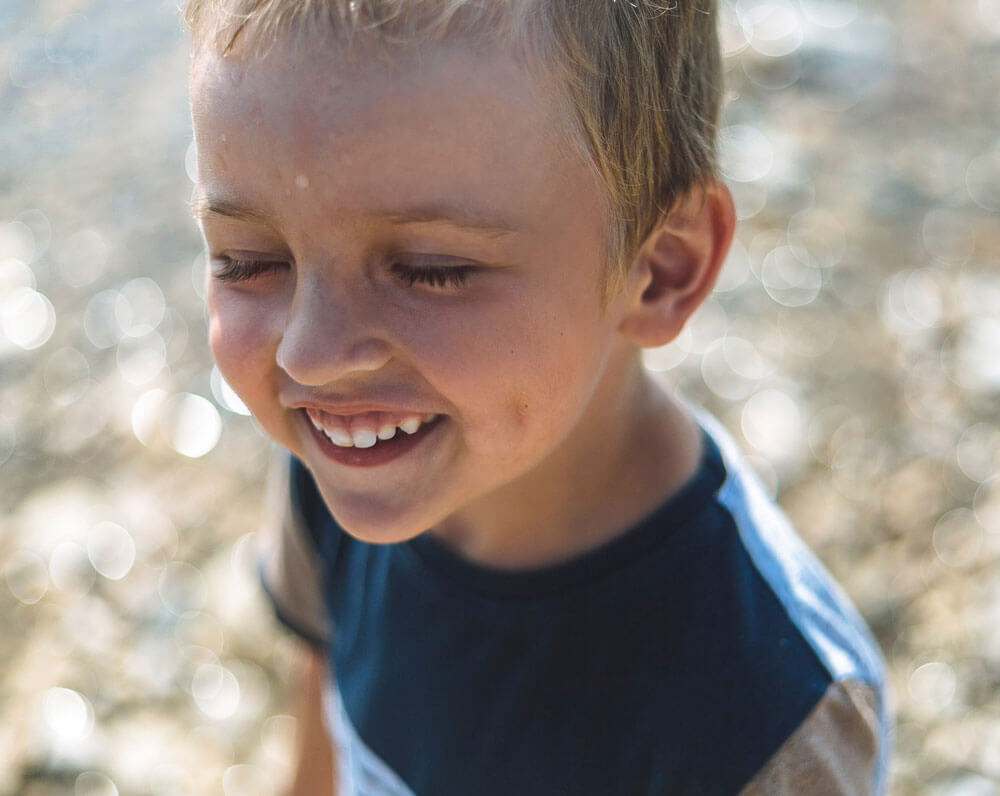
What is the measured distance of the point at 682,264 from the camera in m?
1.35

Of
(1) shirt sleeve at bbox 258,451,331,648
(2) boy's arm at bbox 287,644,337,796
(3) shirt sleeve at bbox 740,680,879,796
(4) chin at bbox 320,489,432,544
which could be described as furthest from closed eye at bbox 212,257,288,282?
(2) boy's arm at bbox 287,644,337,796

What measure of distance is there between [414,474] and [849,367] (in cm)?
228

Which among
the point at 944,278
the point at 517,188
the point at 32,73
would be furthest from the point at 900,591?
the point at 32,73

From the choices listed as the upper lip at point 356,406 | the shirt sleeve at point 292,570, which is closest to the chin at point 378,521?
the upper lip at point 356,406

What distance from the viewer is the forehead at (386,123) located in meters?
1.03

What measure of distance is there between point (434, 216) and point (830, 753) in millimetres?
668

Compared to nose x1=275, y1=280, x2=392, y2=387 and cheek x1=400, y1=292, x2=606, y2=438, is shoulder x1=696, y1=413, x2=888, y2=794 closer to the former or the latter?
cheek x1=400, y1=292, x2=606, y2=438

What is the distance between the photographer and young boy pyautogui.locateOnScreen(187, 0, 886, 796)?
→ 105 centimetres

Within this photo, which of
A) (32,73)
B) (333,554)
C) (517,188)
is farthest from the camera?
(32,73)

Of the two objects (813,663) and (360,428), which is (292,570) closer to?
(360,428)

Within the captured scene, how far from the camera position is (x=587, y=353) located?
4.00 ft

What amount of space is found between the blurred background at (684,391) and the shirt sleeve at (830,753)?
4.19ft

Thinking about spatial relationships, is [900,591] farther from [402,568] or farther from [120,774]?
[120,774]

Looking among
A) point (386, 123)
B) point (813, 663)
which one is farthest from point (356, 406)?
point (813, 663)
